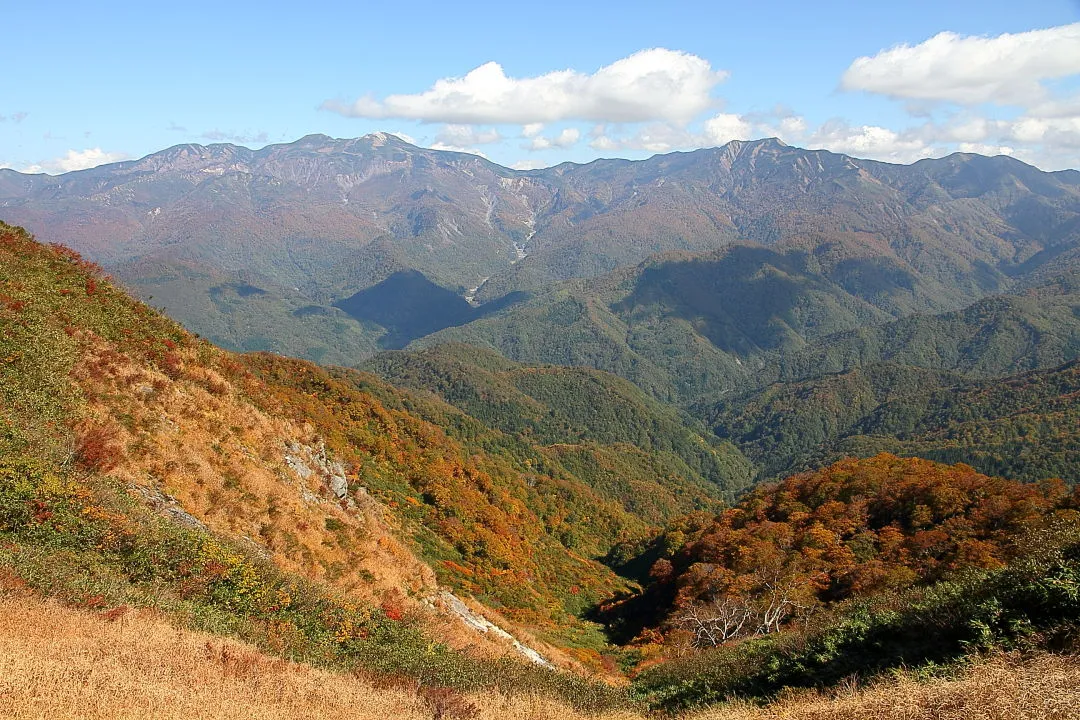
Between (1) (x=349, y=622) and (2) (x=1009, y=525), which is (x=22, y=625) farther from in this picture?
(2) (x=1009, y=525)

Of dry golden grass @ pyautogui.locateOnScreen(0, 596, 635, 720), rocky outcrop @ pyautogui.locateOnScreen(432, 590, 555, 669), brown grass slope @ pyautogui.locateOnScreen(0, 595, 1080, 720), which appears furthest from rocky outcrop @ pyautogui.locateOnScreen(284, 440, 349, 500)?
dry golden grass @ pyautogui.locateOnScreen(0, 596, 635, 720)

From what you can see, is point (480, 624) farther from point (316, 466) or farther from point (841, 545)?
point (841, 545)

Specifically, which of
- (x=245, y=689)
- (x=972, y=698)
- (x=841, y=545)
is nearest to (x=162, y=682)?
(x=245, y=689)

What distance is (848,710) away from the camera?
9711 mm

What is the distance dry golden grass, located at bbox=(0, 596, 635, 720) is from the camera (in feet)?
29.1

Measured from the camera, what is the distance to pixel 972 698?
29.6ft

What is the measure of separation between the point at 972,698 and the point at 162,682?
12.6m

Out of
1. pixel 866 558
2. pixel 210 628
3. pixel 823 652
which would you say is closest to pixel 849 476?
pixel 866 558

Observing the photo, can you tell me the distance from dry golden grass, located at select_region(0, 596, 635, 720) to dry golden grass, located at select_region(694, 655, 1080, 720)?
498 cm

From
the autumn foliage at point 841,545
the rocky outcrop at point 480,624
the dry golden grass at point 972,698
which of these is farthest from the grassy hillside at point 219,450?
the dry golden grass at point 972,698

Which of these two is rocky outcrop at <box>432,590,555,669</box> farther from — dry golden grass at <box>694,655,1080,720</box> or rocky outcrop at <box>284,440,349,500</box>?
dry golden grass at <box>694,655,1080,720</box>

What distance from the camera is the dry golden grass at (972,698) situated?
8.40 meters

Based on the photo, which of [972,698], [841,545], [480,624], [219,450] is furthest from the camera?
[841,545]

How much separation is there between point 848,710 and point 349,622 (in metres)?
12.4
